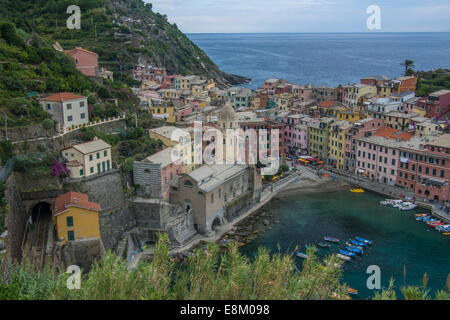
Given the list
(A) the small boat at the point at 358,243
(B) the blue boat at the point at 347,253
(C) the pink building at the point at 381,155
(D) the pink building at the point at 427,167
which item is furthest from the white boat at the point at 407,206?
(B) the blue boat at the point at 347,253

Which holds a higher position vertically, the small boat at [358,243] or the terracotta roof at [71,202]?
the terracotta roof at [71,202]

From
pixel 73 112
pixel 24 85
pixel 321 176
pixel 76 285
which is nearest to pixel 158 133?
pixel 73 112

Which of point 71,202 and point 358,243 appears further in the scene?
point 358,243

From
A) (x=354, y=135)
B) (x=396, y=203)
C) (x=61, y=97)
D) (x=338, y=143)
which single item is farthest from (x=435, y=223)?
(x=61, y=97)

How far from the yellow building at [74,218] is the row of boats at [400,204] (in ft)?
75.9

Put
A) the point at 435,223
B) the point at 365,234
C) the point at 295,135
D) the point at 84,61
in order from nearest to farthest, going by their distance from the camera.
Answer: the point at 365,234, the point at 435,223, the point at 84,61, the point at 295,135

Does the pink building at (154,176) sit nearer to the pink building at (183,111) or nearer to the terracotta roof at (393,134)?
the pink building at (183,111)

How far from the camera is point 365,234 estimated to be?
31891mm

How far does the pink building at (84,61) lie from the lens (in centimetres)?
4156

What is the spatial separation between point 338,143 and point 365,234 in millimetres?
13653

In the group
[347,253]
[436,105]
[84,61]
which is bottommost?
[347,253]

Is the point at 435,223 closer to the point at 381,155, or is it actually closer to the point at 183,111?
the point at 381,155

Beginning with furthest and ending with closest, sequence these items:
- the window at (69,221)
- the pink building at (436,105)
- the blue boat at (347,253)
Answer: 1. the pink building at (436,105)
2. the blue boat at (347,253)
3. the window at (69,221)
